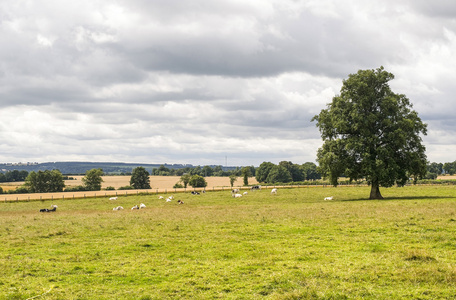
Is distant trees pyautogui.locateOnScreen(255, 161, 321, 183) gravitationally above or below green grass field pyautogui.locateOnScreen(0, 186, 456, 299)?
above

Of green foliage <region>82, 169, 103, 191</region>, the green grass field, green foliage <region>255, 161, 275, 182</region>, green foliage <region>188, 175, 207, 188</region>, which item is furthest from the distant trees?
the green grass field

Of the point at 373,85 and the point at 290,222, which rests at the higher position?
the point at 373,85

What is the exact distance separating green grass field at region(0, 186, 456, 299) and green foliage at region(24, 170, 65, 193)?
346 ft

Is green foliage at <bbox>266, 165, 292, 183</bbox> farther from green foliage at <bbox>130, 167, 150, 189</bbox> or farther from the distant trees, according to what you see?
green foliage at <bbox>130, 167, 150, 189</bbox>

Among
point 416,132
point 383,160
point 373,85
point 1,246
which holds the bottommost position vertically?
point 1,246

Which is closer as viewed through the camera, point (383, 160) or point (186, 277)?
point (186, 277)

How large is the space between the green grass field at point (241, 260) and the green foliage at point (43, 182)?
105461 millimetres

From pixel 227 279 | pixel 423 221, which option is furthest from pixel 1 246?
pixel 423 221

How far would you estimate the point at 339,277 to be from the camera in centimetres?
1334

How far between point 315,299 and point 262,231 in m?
13.1

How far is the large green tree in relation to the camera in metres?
46.5

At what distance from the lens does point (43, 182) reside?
12350 centimetres

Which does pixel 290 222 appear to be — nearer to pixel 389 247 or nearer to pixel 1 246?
pixel 389 247

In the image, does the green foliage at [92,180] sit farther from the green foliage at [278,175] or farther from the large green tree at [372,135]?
the large green tree at [372,135]
